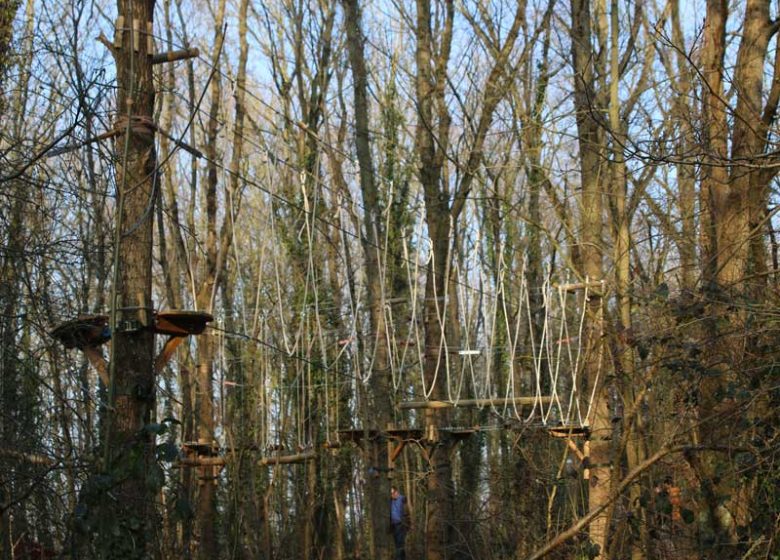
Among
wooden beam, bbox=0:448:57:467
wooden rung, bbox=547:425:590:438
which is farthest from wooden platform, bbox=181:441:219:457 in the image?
wooden beam, bbox=0:448:57:467

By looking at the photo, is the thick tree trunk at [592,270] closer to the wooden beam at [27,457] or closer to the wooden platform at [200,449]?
the wooden platform at [200,449]

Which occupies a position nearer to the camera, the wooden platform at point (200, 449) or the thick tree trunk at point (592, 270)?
the thick tree trunk at point (592, 270)

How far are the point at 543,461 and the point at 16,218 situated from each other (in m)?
7.62

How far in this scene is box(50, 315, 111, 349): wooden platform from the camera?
6059 mm

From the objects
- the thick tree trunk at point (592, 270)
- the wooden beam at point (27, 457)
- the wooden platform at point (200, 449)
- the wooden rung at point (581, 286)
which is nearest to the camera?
the wooden beam at point (27, 457)

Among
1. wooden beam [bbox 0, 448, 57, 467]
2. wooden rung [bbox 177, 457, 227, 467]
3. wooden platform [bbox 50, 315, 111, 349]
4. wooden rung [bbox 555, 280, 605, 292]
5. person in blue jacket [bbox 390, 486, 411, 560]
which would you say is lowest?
person in blue jacket [bbox 390, 486, 411, 560]

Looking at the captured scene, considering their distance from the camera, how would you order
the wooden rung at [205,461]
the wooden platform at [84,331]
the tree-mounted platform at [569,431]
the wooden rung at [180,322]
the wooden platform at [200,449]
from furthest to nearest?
the wooden platform at [200,449], the wooden rung at [205,461], the tree-mounted platform at [569,431], the wooden rung at [180,322], the wooden platform at [84,331]

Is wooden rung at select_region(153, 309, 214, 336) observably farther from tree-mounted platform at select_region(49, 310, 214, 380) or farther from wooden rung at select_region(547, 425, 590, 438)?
wooden rung at select_region(547, 425, 590, 438)

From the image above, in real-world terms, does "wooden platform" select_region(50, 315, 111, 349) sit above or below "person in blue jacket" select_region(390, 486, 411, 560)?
above

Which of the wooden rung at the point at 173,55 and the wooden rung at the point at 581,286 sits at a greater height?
the wooden rung at the point at 173,55

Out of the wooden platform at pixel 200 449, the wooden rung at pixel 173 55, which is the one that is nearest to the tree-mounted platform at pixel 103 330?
the wooden rung at pixel 173 55

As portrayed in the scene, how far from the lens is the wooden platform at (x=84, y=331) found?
6.06m

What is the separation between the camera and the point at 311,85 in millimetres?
18875

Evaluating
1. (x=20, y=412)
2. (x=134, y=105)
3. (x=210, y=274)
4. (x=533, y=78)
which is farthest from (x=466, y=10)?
(x=20, y=412)
